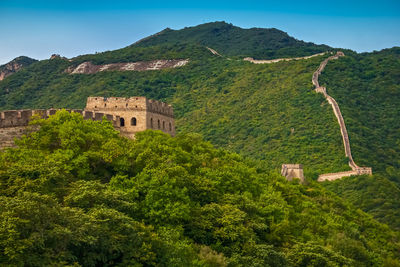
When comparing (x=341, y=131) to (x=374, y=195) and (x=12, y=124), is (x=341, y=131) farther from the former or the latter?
(x=12, y=124)

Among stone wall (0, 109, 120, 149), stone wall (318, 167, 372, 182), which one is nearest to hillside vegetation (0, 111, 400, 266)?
stone wall (0, 109, 120, 149)

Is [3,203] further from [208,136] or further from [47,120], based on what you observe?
[208,136]

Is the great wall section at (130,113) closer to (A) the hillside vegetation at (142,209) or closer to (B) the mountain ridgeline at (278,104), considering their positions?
(A) the hillside vegetation at (142,209)

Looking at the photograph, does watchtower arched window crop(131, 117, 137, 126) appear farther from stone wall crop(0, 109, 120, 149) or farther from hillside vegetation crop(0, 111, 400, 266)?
stone wall crop(0, 109, 120, 149)

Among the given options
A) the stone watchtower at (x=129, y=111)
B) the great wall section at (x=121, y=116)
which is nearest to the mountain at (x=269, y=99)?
the great wall section at (x=121, y=116)

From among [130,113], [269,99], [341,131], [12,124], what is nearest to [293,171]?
[341,131]
